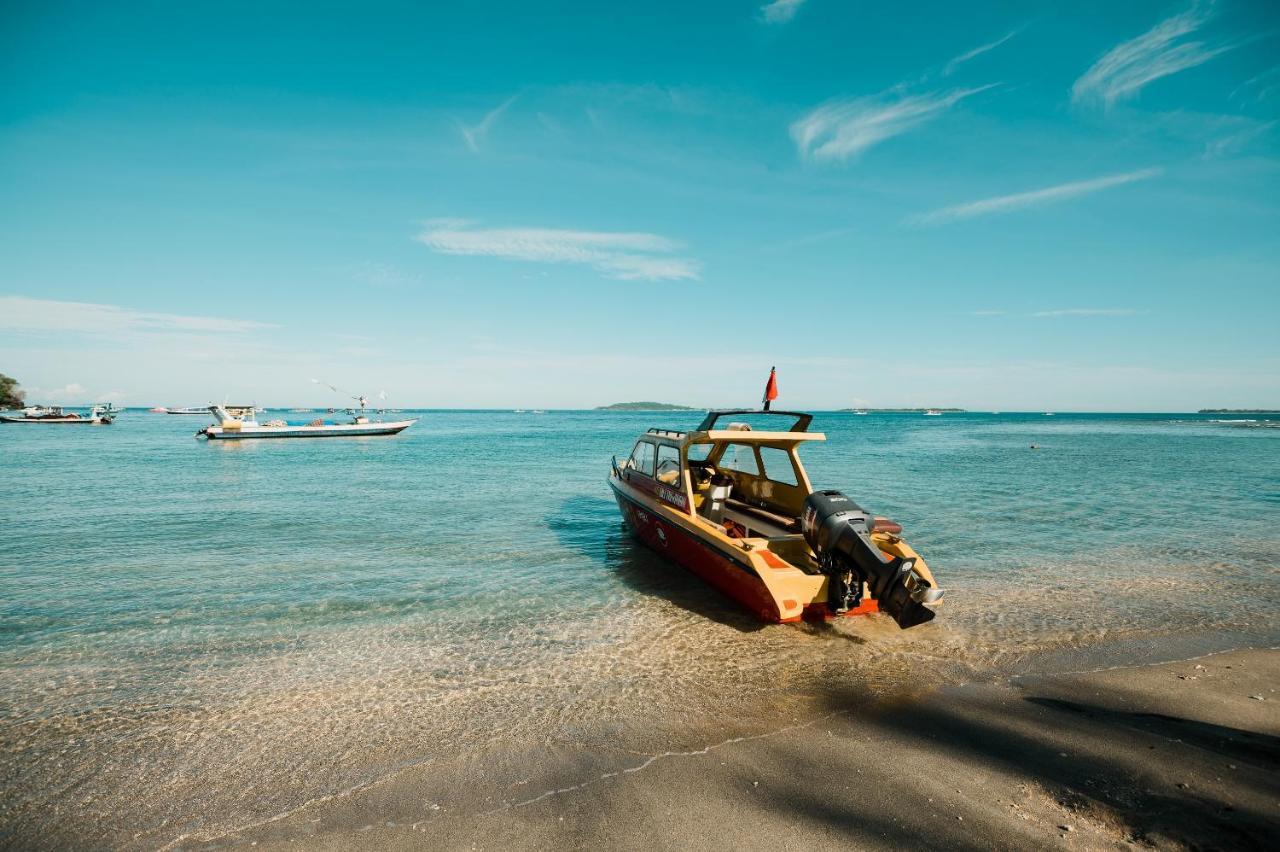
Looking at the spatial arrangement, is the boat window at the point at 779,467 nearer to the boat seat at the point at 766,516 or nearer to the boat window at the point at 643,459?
the boat seat at the point at 766,516

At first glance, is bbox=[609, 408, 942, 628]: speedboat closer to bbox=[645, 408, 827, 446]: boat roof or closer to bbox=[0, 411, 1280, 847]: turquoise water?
bbox=[645, 408, 827, 446]: boat roof

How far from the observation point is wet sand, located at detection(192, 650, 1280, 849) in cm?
383

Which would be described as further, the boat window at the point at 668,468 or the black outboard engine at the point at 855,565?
the boat window at the point at 668,468

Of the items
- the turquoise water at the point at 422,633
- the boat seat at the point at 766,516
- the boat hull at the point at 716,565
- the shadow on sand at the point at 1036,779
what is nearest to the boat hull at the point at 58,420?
the turquoise water at the point at 422,633

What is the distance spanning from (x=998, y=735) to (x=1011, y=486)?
21.7 metres

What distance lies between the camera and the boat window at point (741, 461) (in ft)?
→ 39.2

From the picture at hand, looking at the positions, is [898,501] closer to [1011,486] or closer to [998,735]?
[1011,486]

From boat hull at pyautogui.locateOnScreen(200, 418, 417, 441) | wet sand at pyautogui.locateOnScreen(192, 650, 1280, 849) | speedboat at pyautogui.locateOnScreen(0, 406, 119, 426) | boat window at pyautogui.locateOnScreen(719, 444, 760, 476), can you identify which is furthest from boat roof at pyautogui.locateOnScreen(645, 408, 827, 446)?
speedboat at pyautogui.locateOnScreen(0, 406, 119, 426)

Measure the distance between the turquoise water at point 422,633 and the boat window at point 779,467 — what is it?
2.70 meters

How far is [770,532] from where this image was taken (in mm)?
9562

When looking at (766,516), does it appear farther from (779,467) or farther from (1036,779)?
(1036,779)

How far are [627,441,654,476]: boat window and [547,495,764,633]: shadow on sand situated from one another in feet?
5.67

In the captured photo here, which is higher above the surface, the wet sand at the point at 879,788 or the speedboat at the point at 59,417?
the speedboat at the point at 59,417

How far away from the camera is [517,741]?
5156 mm
